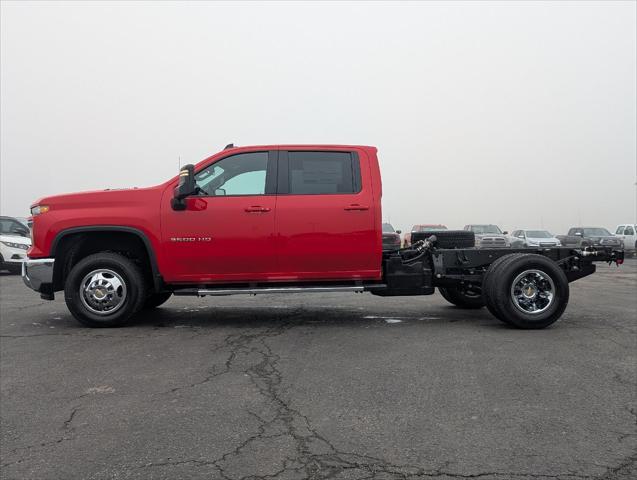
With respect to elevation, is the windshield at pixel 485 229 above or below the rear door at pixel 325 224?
below

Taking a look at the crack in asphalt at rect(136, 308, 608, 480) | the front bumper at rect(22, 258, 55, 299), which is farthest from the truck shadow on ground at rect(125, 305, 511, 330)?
the crack in asphalt at rect(136, 308, 608, 480)

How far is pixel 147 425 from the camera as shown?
347 cm

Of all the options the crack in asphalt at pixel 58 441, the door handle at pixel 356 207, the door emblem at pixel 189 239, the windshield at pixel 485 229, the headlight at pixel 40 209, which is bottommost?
the crack in asphalt at pixel 58 441

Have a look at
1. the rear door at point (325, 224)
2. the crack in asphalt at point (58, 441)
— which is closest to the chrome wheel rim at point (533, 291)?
the rear door at point (325, 224)

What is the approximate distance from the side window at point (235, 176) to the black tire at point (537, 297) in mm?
3029

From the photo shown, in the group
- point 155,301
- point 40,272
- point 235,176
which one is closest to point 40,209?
point 40,272

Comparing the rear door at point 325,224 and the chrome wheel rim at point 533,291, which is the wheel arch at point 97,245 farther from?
the chrome wheel rim at point 533,291

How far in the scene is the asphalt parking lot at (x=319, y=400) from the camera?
9.64 ft

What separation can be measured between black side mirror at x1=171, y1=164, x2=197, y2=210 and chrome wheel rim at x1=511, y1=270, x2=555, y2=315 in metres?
4.00

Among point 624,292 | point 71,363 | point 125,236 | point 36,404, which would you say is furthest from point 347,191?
point 624,292

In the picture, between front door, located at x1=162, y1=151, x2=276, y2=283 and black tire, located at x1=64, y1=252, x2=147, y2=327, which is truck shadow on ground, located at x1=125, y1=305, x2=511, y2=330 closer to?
black tire, located at x1=64, y1=252, x2=147, y2=327

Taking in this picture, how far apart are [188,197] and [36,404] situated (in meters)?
3.17

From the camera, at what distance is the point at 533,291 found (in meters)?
6.57

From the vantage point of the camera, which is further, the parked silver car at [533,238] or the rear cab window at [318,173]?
the parked silver car at [533,238]
